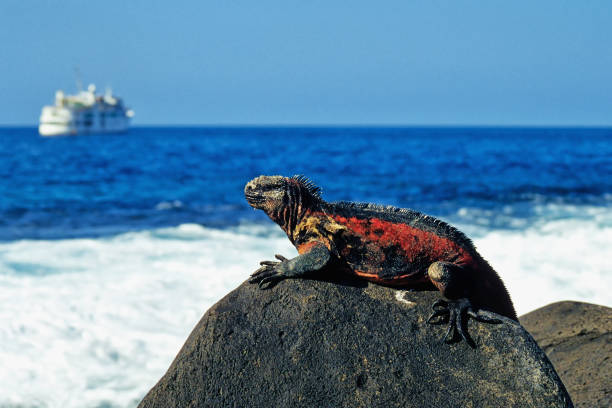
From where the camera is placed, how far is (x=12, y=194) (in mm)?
19609

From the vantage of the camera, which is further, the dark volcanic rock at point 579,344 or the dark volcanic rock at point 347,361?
the dark volcanic rock at point 579,344

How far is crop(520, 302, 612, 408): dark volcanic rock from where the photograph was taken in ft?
14.0

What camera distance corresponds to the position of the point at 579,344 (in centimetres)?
480

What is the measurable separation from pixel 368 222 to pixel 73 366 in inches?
163

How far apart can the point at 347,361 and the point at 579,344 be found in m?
2.53

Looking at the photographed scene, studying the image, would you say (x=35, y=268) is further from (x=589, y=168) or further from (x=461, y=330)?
(x=589, y=168)

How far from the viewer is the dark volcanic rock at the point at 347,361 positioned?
10.0 ft

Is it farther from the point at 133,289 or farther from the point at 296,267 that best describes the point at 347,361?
the point at 133,289

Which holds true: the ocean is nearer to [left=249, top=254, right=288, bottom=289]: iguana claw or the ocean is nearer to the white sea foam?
the white sea foam
